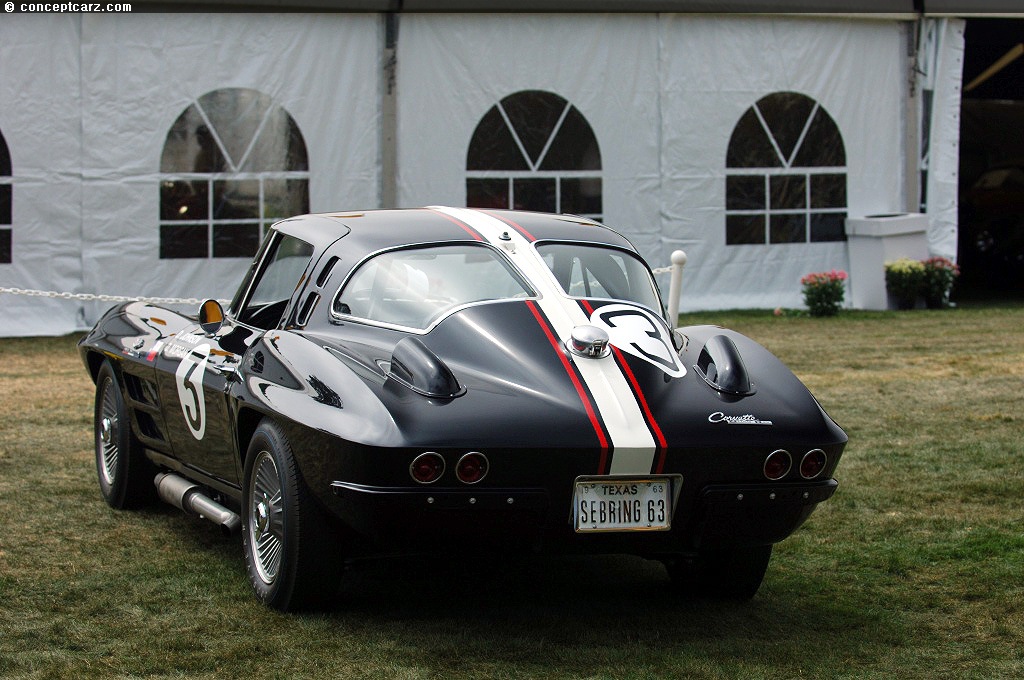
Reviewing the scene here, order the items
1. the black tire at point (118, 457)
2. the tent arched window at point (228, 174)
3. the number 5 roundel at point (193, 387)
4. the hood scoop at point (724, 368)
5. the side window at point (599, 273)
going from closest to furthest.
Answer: the hood scoop at point (724, 368) → the side window at point (599, 273) → the number 5 roundel at point (193, 387) → the black tire at point (118, 457) → the tent arched window at point (228, 174)

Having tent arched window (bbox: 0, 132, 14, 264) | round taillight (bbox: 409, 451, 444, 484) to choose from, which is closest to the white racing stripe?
round taillight (bbox: 409, 451, 444, 484)

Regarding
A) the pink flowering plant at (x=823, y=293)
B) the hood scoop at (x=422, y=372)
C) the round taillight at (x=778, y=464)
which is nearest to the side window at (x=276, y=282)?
the hood scoop at (x=422, y=372)

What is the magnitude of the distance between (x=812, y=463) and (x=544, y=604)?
1.07m

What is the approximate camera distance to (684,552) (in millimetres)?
4445

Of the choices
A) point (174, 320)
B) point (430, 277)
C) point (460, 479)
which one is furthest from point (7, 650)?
point (174, 320)

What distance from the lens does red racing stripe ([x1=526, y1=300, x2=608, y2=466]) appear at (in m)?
4.16

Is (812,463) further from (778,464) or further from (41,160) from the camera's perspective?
(41,160)

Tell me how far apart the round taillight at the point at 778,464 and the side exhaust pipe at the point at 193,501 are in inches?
78.7

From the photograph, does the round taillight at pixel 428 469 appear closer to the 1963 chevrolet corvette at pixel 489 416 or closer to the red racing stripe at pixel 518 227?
the 1963 chevrolet corvette at pixel 489 416

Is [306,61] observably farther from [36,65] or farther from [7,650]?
[7,650]

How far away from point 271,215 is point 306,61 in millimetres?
1880

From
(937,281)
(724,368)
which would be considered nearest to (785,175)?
(937,281)

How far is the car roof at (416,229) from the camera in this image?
5.20m

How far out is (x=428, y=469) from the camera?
4.07 metres
